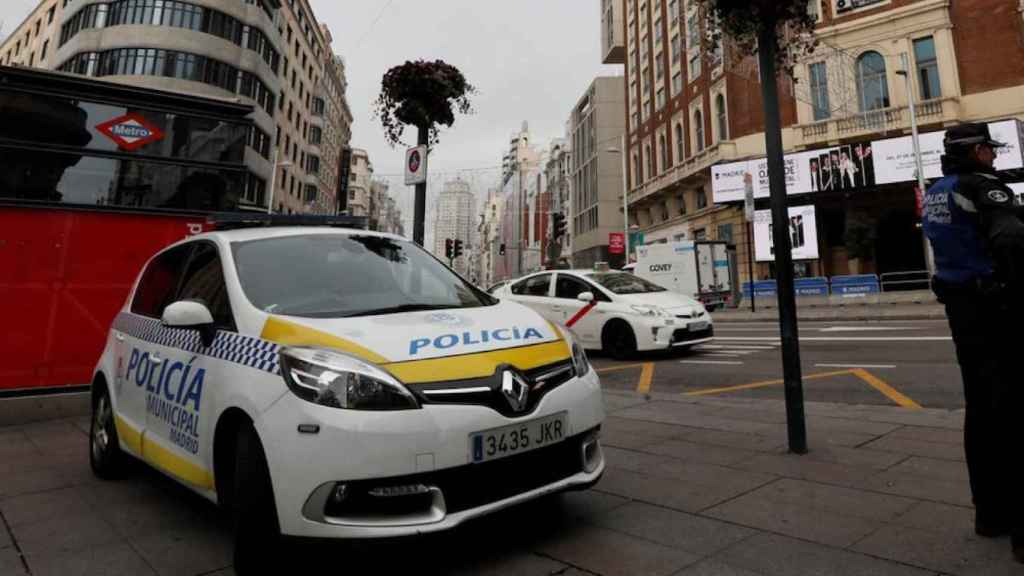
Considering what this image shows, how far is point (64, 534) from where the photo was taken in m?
2.94

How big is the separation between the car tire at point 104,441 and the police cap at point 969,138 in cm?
525

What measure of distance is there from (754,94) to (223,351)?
116 ft

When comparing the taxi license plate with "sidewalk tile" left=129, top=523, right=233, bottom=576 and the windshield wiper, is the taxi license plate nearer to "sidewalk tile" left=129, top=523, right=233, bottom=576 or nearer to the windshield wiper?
the windshield wiper

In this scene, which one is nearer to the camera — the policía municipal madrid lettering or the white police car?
the white police car

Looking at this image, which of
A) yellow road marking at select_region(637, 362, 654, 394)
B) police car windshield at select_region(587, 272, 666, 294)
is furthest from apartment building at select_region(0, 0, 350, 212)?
yellow road marking at select_region(637, 362, 654, 394)

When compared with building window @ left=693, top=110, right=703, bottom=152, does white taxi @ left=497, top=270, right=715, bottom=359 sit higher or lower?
lower

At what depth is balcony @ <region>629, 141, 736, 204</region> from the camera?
33.3 metres

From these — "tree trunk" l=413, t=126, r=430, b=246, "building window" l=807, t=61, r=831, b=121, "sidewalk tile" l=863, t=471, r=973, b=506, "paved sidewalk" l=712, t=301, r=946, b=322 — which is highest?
"building window" l=807, t=61, r=831, b=121

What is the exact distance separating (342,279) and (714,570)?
2.34 m

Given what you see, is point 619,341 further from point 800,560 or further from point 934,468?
point 800,560

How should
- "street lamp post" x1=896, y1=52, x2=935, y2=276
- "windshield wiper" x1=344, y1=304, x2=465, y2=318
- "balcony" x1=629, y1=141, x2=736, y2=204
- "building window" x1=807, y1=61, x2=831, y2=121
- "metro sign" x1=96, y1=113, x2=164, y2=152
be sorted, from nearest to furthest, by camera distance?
1. "windshield wiper" x1=344, y1=304, x2=465, y2=318
2. "metro sign" x1=96, y1=113, x2=164, y2=152
3. "street lamp post" x1=896, y1=52, x2=935, y2=276
4. "building window" x1=807, y1=61, x2=831, y2=121
5. "balcony" x1=629, y1=141, x2=736, y2=204

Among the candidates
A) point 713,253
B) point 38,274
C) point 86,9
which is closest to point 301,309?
point 38,274

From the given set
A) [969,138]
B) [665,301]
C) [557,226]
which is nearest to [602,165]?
[557,226]

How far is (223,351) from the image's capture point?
8.66ft
